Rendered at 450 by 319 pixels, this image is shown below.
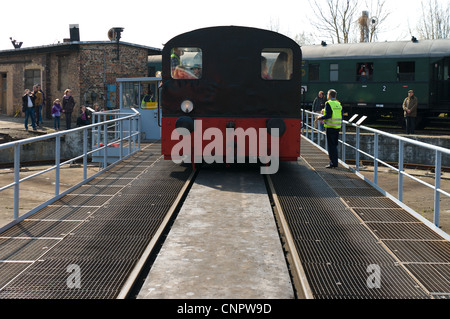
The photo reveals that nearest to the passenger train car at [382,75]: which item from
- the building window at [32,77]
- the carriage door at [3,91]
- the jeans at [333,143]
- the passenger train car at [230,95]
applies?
the jeans at [333,143]

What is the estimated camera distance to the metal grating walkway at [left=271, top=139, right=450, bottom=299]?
237 inches

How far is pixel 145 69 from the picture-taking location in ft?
104

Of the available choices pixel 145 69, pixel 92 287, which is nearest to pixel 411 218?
pixel 92 287

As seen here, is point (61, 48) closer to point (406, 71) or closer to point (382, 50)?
point (382, 50)

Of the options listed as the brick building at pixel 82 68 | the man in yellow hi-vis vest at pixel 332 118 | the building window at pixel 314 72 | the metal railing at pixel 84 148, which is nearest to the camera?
the metal railing at pixel 84 148

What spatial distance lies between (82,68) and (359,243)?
24.0 m

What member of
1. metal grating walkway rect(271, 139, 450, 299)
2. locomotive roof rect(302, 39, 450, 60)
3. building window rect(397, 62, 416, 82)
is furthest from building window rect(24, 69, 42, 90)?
metal grating walkway rect(271, 139, 450, 299)

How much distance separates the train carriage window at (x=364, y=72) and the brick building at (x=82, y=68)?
10965mm

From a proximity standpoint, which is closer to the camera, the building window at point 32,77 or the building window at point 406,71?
the building window at point 406,71

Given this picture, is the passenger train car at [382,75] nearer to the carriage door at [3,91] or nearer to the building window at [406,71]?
the building window at [406,71]

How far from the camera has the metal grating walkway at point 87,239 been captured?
6.02m

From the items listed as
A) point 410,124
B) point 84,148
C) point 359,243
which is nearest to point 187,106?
point 84,148
